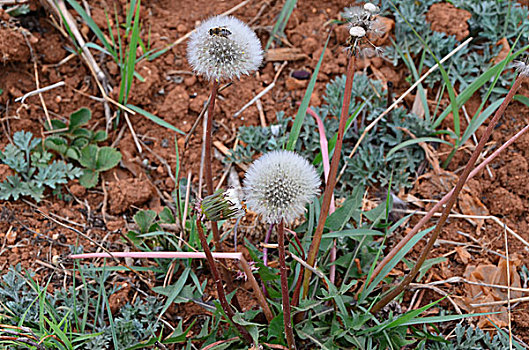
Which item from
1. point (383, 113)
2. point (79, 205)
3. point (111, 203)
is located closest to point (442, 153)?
point (383, 113)

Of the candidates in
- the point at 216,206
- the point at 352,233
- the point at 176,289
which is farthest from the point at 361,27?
the point at 176,289

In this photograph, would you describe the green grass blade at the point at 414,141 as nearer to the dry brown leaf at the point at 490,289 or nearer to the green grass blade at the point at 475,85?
the green grass blade at the point at 475,85

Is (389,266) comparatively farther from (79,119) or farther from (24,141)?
(24,141)

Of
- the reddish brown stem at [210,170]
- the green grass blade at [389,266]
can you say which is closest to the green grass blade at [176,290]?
the reddish brown stem at [210,170]

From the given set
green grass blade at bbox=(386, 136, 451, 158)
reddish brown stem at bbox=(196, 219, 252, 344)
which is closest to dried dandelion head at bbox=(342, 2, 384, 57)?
reddish brown stem at bbox=(196, 219, 252, 344)

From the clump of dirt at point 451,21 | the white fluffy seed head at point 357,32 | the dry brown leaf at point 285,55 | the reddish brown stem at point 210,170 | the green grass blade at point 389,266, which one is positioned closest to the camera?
the white fluffy seed head at point 357,32

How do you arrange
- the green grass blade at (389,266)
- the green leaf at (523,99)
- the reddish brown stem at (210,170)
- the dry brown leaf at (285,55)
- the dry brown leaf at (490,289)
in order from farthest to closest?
the dry brown leaf at (285,55) < the green leaf at (523,99) < the dry brown leaf at (490,289) < the green grass blade at (389,266) < the reddish brown stem at (210,170)
